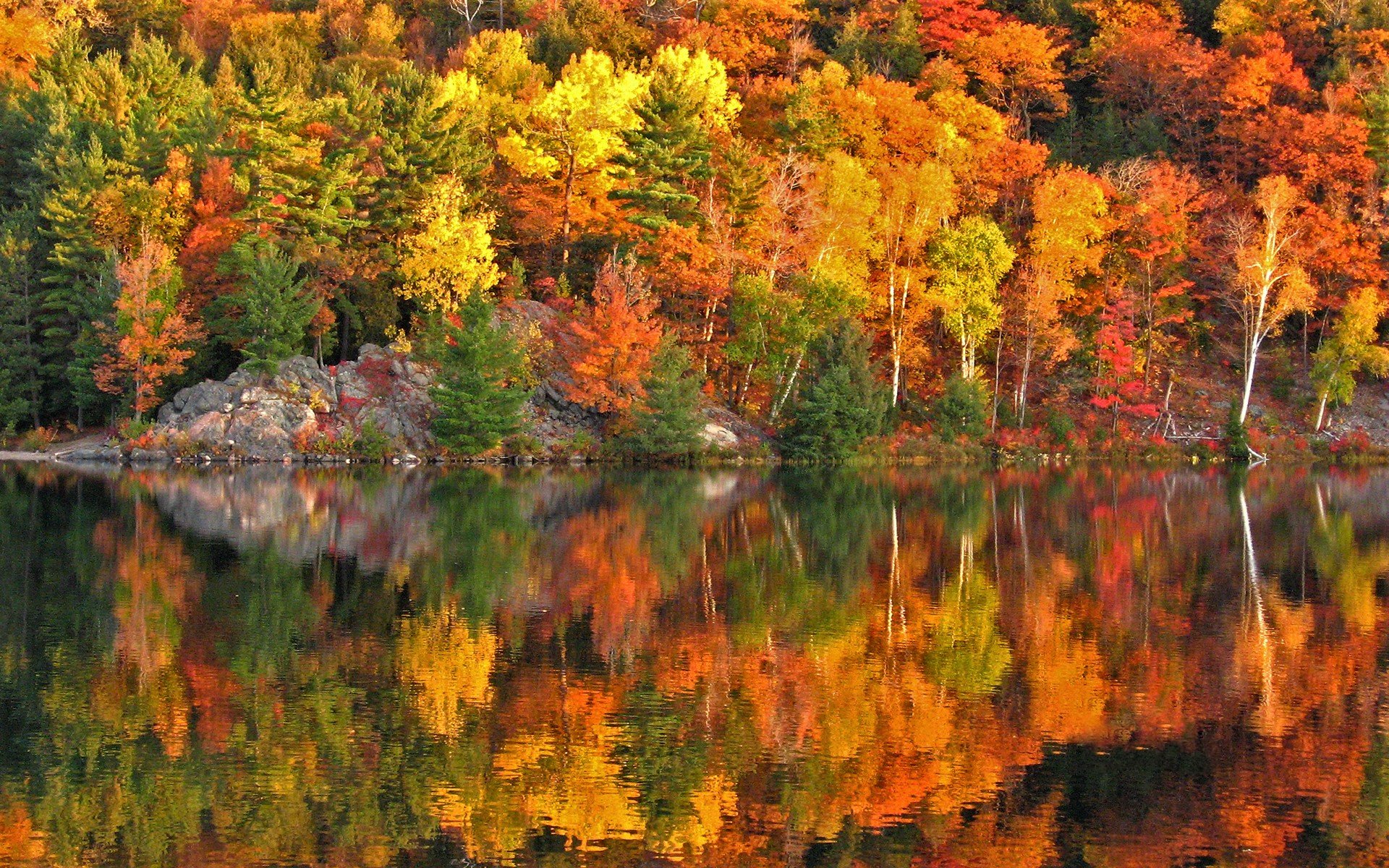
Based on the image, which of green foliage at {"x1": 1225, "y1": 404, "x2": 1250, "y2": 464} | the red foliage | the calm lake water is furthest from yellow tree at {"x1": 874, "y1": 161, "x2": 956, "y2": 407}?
the calm lake water

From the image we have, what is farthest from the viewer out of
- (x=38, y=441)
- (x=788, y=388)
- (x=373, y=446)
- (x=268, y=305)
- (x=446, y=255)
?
(x=788, y=388)

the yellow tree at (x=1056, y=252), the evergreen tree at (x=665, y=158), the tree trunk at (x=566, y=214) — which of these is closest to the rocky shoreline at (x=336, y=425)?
the tree trunk at (x=566, y=214)

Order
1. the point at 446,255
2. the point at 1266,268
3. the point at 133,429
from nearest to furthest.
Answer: the point at 133,429 → the point at 446,255 → the point at 1266,268

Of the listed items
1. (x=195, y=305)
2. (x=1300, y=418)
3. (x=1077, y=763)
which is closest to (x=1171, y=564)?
(x=1077, y=763)

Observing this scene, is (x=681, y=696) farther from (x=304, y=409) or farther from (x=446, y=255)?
(x=446, y=255)

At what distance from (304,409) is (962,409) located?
86.2 ft

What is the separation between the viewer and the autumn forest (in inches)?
2178

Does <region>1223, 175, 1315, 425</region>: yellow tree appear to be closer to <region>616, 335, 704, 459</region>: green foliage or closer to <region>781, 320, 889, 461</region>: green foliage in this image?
<region>781, 320, 889, 461</region>: green foliage

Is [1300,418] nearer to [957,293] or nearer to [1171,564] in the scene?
[957,293]

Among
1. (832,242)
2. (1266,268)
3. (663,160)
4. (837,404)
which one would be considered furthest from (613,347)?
(1266,268)

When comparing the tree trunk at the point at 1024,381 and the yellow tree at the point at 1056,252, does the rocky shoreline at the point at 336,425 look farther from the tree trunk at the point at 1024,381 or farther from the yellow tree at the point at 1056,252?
the yellow tree at the point at 1056,252

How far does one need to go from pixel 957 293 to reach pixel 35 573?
42.3 m

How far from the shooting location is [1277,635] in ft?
69.1

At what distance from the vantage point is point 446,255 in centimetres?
5569
